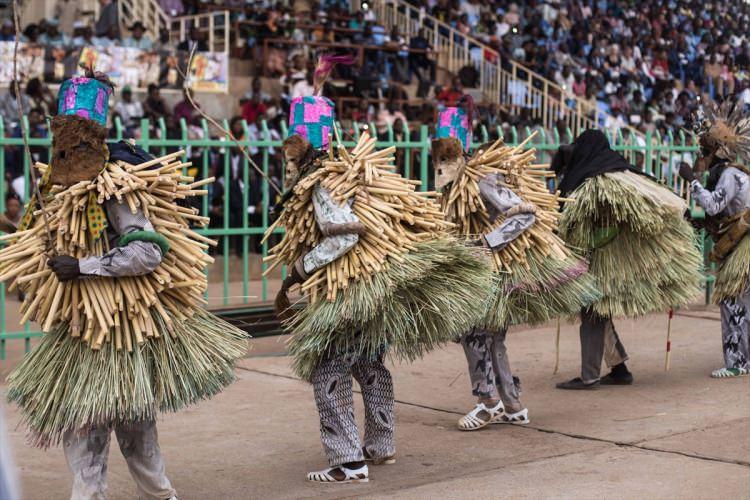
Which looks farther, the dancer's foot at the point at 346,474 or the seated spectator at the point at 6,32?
the seated spectator at the point at 6,32

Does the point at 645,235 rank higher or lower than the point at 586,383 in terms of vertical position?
higher

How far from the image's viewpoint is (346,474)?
556 cm

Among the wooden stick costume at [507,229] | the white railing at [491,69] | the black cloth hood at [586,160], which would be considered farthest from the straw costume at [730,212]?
the white railing at [491,69]

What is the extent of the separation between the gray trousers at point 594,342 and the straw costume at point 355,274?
7.48 ft

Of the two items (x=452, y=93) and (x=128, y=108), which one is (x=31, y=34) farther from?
(x=452, y=93)

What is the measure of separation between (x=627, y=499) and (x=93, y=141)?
9.32 feet

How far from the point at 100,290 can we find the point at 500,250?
2.70 metres

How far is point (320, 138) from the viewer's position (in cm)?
577

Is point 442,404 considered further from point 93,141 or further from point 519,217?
point 93,141

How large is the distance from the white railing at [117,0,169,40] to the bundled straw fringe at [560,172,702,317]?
39.6 ft

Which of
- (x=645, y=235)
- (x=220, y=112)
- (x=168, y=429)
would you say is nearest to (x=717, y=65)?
(x=220, y=112)

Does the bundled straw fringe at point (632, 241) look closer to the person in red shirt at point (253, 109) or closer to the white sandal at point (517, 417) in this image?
the white sandal at point (517, 417)

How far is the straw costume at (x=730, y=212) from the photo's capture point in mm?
8125

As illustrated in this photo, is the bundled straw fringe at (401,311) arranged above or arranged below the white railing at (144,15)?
below
